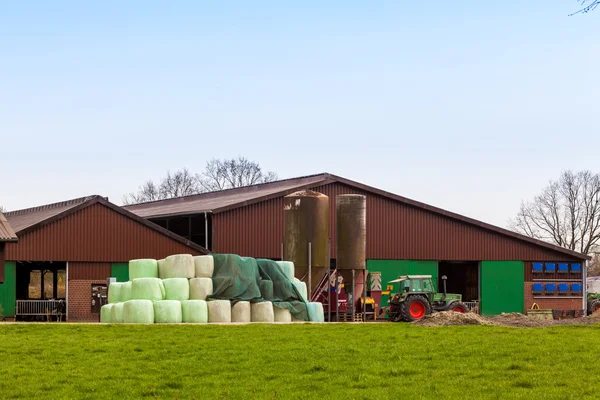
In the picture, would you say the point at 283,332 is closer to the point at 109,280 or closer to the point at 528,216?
the point at 109,280

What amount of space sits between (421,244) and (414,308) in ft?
38.6

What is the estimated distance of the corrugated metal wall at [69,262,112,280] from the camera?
4372 centimetres

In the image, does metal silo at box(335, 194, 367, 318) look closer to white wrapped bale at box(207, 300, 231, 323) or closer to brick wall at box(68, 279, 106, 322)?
white wrapped bale at box(207, 300, 231, 323)

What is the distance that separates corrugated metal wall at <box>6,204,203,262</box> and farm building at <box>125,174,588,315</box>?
4.38 metres

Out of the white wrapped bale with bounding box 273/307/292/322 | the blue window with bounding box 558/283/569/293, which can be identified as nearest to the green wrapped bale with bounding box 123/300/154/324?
the white wrapped bale with bounding box 273/307/292/322

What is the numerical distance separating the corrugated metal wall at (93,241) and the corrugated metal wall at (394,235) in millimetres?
4310

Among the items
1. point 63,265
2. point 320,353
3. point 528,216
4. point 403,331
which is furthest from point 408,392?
point 528,216

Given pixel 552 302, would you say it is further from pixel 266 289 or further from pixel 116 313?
pixel 116 313

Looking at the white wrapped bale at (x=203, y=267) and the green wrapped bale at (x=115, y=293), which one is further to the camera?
the white wrapped bale at (x=203, y=267)

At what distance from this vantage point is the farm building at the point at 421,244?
49.6 m

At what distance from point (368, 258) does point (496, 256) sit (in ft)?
26.3

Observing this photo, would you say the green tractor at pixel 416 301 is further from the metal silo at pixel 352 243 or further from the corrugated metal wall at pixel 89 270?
the corrugated metal wall at pixel 89 270

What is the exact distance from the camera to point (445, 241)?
2137 inches

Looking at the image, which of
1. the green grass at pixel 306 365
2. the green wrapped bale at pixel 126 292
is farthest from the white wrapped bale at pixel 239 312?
the green grass at pixel 306 365
